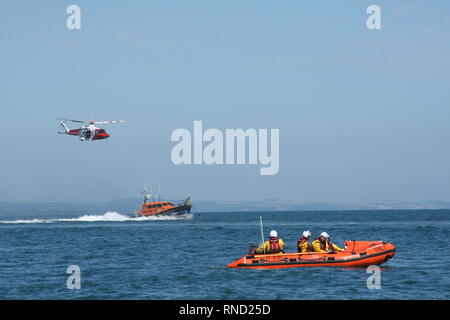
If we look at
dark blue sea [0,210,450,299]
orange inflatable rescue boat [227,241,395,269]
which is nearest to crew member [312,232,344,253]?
orange inflatable rescue boat [227,241,395,269]

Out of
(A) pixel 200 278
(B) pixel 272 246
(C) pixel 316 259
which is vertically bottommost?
(A) pixel 200 278

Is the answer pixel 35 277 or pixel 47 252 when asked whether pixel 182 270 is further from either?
pixel 47 252

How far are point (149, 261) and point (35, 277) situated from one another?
8848mm

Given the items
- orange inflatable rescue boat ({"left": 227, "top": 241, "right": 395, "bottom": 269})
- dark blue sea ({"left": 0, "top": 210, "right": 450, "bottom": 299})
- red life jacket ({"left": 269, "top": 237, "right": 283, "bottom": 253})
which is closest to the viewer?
dark blue sea ({"left": 0, "top": 210, "right": 450, "bottom": 299})

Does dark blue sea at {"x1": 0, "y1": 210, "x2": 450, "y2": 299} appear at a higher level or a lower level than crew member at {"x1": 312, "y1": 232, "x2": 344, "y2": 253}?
lower

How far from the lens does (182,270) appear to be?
33.3 meters

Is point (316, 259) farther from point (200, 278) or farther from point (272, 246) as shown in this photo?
point (200, 278)

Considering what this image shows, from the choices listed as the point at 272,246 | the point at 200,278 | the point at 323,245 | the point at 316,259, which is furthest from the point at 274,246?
the point at 200,278

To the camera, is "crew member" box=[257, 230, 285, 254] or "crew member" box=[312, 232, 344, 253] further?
"crew member" box=[312, 232, 344, 253]

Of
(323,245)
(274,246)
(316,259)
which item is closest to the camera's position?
(316,259)

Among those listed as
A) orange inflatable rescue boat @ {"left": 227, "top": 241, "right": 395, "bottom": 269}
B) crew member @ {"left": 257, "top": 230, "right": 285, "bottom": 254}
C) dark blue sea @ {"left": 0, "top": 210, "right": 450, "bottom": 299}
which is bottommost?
dark blue sea @ {"left": 0, "top": 210, "right": 450, "bottom": 299}

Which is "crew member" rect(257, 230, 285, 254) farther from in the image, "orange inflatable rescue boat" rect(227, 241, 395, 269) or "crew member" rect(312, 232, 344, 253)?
"crew member" rect(312, 232, 344, 253)

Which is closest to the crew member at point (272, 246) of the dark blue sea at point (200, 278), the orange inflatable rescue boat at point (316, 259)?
the orange inflatable rescue boat at point (316, 259)
